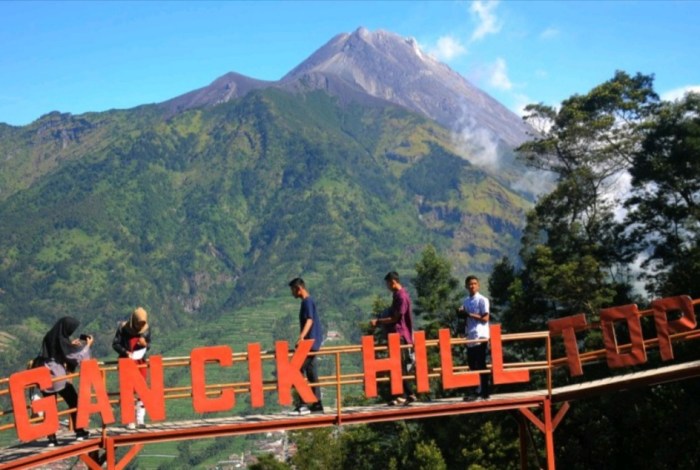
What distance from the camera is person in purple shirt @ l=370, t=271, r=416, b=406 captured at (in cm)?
1536

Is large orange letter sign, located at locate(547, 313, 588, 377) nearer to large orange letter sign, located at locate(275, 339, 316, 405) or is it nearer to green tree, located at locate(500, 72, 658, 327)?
large orange letter sign, located at locate(275, 339, 316, 405)

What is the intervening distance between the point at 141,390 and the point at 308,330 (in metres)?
3.18

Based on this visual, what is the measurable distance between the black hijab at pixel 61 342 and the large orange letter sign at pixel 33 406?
724mm

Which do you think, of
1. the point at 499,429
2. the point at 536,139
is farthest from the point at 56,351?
the point at 536,139

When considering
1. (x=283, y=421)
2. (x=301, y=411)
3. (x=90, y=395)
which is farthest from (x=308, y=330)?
(x=90, y=395)

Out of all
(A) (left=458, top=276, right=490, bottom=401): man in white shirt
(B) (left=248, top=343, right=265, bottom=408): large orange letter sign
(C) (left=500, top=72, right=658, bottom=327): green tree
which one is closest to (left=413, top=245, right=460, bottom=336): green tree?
(C) (left=500, top=72, right=658, bottom=327): green tree

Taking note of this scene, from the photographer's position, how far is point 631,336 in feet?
53.0

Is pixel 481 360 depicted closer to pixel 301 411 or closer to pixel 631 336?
pixel 631 336

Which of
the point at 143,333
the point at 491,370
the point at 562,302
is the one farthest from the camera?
the point at 562,302

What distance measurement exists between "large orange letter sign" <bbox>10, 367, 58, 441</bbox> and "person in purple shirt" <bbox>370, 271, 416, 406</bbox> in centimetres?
579

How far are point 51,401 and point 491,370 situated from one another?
8032 millimetres

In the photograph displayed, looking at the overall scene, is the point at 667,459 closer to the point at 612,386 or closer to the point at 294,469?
the point at 612,386

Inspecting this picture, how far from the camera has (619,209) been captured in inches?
1823

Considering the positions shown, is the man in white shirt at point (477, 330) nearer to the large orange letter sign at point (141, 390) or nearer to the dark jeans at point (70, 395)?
the large orange letter sign at point (141, 390)
